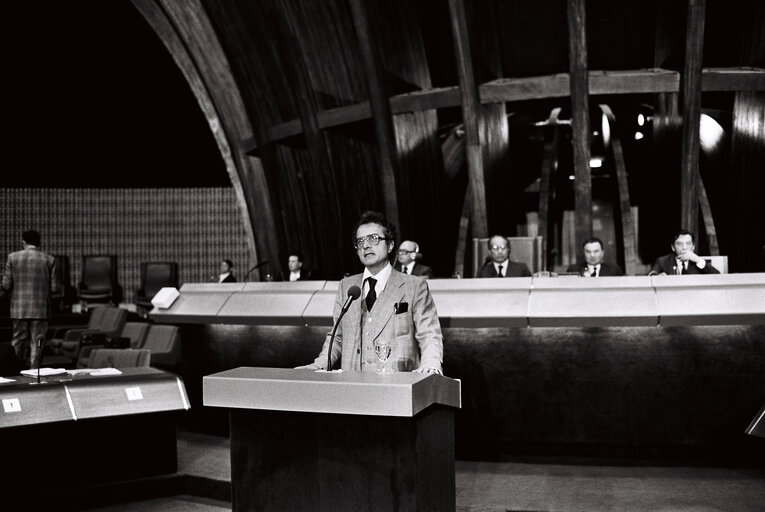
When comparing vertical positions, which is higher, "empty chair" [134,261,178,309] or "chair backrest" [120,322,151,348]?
"empty chair" [134,261,178,309]

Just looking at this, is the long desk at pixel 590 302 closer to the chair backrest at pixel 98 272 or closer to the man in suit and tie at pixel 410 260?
the man in suit and tie at pixel 410 260

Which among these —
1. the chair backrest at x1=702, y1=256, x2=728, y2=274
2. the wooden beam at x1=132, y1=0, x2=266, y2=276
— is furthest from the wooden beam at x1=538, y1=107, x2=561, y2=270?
the chair backrest at x1=702, y1=256, x2=728, y2=274

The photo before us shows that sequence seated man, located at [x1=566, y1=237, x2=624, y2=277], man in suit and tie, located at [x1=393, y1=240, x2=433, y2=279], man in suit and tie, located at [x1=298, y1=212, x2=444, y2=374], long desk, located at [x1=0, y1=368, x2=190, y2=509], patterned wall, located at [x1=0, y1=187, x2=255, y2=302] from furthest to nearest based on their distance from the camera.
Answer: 1. patterned wall, located at [x1=0, y1=187, x2=255, y2=302]
2. man in suit and tie, located at [x1=393, y1=240, x2=433, y2=279]
3. seated man, located at [x1=566, y1=237, x2=624, y2=277]
4. long desk, located at [x1=0, y1=368, x2=190, y2=509]
5. man in suit and tie, located at [x1=298, y1=212, x2=444, y2=374]

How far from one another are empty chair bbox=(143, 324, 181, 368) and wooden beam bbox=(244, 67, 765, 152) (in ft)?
13.4

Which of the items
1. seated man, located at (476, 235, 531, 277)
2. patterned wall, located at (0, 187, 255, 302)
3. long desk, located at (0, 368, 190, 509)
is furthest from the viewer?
patterned wall, located at (0, 187, 255, 302)

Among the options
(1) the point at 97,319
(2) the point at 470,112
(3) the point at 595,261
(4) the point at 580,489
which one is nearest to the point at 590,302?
(4) the point at 580,489

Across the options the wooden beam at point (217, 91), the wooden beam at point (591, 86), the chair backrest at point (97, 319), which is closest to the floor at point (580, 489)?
the wooden beam at point (591, 86)

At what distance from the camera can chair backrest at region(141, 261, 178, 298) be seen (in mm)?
14305

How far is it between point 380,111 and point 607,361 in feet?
20.4

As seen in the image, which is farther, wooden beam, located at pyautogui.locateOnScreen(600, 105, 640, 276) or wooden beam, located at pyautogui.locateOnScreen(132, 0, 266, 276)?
wooden beam, located at pyautogui.locateOnScreen(132, 0, 266, 276)

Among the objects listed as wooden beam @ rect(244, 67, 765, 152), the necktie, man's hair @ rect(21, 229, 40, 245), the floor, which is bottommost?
the floor

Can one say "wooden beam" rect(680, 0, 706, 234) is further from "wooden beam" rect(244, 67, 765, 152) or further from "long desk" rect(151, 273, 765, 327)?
"long desk" rect(151, 273, 765, 327)

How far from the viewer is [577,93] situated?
852cm

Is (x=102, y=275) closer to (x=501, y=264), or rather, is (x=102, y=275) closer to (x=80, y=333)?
(x=80, y=333)
